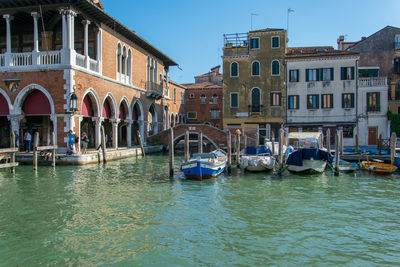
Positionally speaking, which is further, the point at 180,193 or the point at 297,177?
the point at 297,177

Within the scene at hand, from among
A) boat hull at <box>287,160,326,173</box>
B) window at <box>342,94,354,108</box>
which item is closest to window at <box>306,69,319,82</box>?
window at <box>342,94,354,108</box>

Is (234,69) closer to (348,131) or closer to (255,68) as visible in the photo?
(255,68)

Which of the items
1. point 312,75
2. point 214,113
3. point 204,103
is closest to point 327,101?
point 312,75

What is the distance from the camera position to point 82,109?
682 inches

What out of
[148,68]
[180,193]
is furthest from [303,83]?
[180,193]

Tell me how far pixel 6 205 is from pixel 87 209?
2.06m

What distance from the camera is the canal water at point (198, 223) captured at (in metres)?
5.38

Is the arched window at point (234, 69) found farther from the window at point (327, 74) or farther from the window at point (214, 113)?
the window at point (214, 113)

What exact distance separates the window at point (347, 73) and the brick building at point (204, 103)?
14.2 metres

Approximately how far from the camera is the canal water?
17.6 ft

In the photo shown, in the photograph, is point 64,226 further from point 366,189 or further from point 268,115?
point 268,115

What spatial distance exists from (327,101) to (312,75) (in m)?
2.12

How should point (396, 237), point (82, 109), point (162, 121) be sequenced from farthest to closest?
point (162, 121) → point (82, 109) → point (396, 237)

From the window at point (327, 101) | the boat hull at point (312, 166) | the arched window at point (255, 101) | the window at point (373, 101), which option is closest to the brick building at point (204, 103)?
the arched window at point (255, 101)
